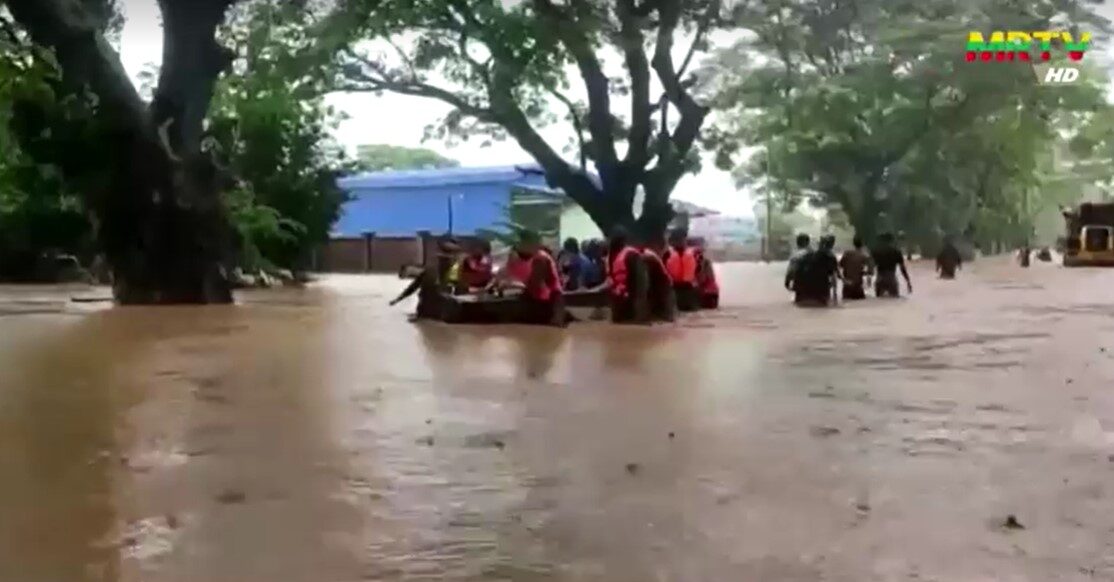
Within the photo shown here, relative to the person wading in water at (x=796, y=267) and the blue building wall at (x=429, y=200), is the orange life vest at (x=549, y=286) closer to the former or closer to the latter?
the person wading in water at (x=796, y=267)

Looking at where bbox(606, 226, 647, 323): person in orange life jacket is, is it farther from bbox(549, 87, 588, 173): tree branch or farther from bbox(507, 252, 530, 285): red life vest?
bbox(549, 87, 588, 173): tree branch

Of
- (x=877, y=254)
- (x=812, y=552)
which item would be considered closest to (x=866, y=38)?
(x=877, y=254)

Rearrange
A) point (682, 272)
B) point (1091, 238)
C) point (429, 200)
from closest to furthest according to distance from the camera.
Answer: point (682, 272) → point (1091, 238) → point (429, 200)

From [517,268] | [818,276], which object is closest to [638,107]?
[818,276]

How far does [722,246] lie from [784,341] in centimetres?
4695

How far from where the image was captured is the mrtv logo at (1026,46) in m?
35.5

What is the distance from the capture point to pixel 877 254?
23266 millimetres

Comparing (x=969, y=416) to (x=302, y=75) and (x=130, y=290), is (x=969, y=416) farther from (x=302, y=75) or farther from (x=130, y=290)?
(x=302, y=75)

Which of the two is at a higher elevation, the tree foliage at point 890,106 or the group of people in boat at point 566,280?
the tree foliage at point 890,106

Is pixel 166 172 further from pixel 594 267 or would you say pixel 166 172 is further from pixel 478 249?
pixel 594 267

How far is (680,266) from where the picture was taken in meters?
18.1

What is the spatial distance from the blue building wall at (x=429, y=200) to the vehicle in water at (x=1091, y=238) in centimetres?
1583

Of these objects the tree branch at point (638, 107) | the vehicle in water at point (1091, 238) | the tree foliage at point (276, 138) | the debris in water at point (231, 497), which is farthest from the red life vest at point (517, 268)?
the vehicle in water at point (1091, 238)

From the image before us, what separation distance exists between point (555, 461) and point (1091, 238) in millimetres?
39537
